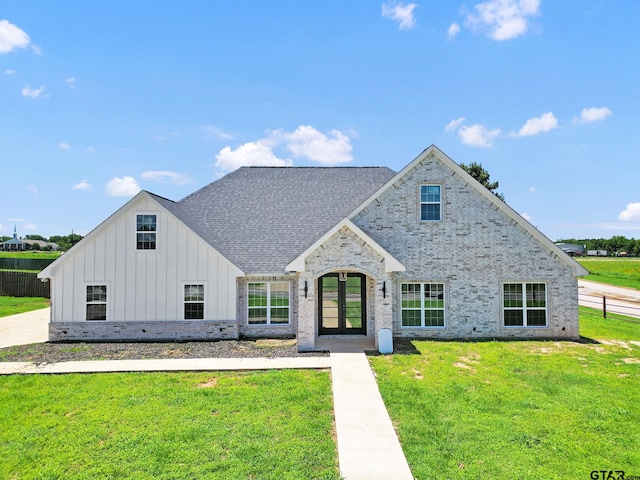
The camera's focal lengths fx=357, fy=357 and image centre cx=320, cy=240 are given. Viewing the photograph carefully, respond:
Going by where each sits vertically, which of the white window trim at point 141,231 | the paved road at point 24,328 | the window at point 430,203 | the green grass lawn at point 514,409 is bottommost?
the green grass lawn at point 514,409

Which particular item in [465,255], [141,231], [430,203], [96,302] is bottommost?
[96,302]

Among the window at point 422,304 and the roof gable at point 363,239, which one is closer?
the roof gable at point 363,239

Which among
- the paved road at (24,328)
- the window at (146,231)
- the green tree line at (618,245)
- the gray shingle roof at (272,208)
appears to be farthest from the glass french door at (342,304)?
the green tree line at (618,245)

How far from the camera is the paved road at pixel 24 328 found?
14881 mm

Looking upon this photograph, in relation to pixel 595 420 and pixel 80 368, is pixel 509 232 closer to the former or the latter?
pixel 595 420

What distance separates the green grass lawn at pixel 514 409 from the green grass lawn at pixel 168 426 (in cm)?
192

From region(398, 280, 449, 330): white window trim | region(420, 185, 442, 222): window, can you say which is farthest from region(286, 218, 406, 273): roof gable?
region(420, 185, 442, 222): window

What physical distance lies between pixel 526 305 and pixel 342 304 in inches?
311

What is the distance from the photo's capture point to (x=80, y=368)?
36.6ft

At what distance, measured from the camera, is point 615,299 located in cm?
2894

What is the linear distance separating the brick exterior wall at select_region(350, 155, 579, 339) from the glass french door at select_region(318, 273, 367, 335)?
1.41 meters

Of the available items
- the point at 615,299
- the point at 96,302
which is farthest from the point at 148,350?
the point at 615,299

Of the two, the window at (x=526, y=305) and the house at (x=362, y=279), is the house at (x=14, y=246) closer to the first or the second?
the house at (x=362, y=279)

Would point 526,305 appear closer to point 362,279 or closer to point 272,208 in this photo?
point 362,279
